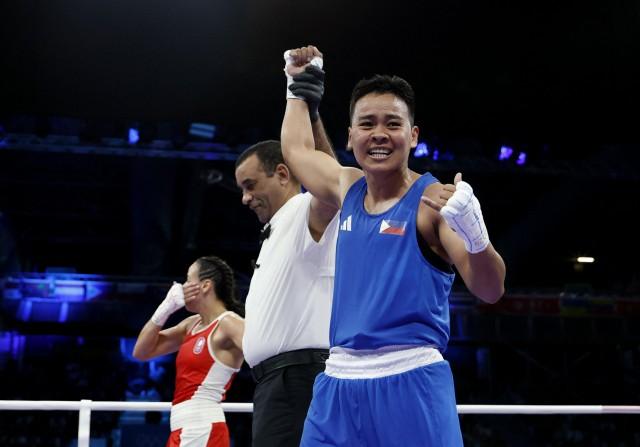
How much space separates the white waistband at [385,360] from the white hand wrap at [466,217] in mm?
303

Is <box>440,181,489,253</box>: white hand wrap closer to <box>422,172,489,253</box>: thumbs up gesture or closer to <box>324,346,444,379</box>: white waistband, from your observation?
<box>422,172,489,253</box>: thumbs up gesture

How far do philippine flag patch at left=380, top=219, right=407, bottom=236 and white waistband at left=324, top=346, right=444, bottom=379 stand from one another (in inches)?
9.9

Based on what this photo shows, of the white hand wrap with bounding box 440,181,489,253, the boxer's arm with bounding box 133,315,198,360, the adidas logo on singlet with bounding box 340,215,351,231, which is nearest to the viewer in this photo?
the white hand wrap with bounding box 440,181,489,253

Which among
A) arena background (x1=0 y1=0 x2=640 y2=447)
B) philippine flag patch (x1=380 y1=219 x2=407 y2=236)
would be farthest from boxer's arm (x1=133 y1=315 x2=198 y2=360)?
arena background (x1=0 y1=0 x2=640 y2=447)

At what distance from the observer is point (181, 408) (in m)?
3.23

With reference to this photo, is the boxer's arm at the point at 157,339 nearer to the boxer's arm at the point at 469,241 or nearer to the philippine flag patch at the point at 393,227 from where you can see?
the philippine flag patch at the point at 393,227

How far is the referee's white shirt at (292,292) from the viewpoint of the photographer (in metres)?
2.21

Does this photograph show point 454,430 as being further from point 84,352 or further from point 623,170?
point 84,352

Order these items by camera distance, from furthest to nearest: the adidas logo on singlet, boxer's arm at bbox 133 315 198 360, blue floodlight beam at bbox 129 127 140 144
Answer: blue floodlight beam at bbox 129 127 140 144, boxer's arm at bbox 133 315 198 360, the adidas logo on singlet

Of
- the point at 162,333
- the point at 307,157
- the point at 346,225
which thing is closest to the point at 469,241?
the point at 346,225

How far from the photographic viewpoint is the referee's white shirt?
221cm

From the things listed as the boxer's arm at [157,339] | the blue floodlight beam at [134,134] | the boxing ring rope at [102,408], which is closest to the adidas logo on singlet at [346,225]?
the boxing ring rope at [102,408]

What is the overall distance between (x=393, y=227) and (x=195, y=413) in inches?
72.2

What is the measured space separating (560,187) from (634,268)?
5317mm
